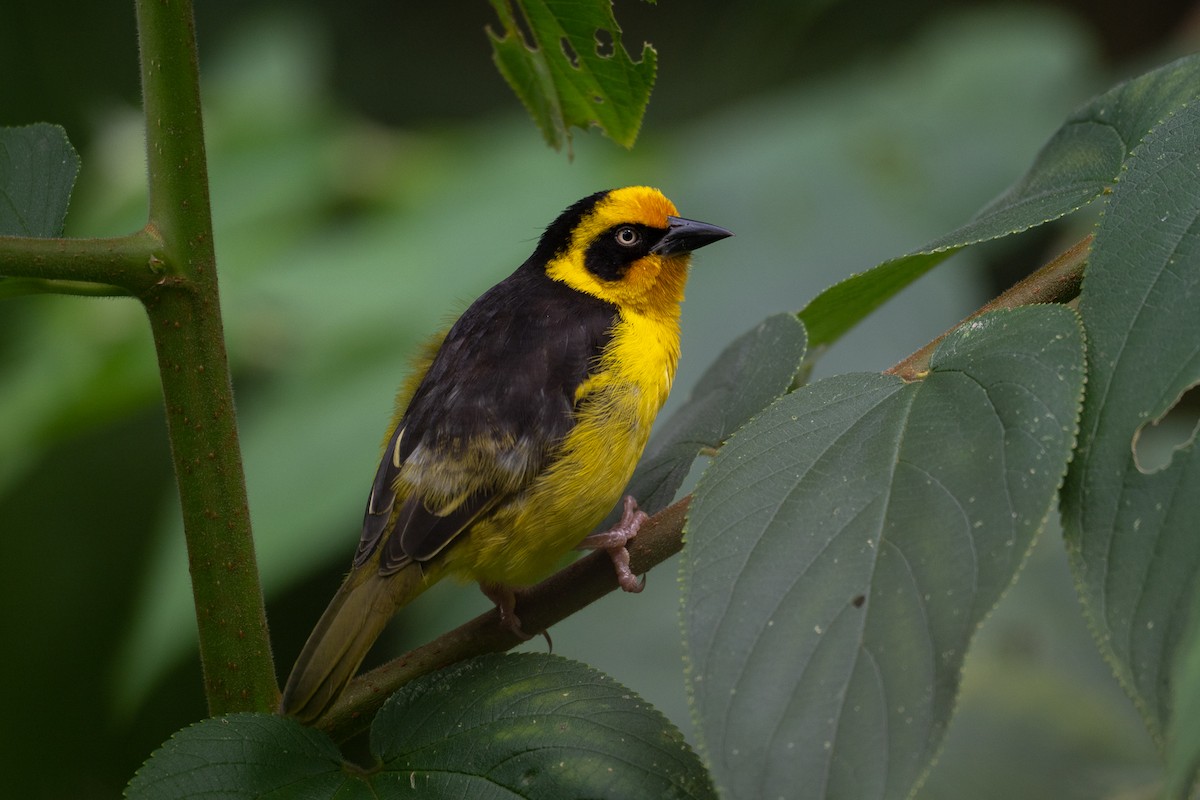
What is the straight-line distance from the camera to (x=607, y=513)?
6.39 feet

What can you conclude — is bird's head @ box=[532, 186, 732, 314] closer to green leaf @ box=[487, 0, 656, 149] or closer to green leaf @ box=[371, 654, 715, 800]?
green leaf @ box=[487, 0, 656, 149]

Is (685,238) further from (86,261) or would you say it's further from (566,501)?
(86,261)

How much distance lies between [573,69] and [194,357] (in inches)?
30.4

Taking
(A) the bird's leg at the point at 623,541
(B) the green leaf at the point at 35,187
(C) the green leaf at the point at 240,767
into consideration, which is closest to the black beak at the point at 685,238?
(A) the bird's leg at the point at 623,541

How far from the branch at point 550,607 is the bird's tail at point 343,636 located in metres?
0.03

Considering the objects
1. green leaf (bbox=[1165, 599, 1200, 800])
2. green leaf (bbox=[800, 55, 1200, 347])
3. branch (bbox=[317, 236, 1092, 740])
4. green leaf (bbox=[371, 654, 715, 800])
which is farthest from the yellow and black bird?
green leaf (bbox=[1165, 599, 1200, 800])

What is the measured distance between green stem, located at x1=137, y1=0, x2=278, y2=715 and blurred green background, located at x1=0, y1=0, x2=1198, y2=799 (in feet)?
4.83

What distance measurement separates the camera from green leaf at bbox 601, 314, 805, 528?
1.56 meters

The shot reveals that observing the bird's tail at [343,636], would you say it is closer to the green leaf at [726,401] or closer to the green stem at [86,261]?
the green leaf at [726,401]

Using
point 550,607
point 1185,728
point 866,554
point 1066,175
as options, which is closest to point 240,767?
point 550,607

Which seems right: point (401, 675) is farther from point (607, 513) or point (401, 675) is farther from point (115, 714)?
point (115, 714)

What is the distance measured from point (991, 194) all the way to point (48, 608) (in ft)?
11.6

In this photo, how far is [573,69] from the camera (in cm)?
183

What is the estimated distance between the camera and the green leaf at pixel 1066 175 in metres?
1.43
